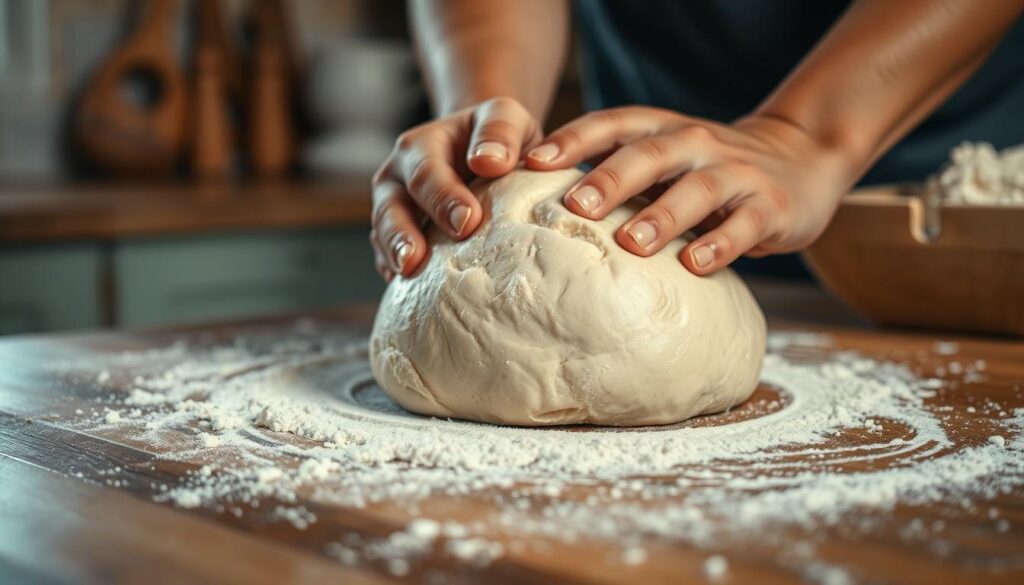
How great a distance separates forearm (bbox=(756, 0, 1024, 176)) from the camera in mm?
1146

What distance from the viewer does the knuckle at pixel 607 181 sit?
93 cm

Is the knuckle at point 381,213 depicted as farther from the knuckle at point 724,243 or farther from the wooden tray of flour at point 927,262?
the wooden tray of flour at point 927,262

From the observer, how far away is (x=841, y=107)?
1149mm

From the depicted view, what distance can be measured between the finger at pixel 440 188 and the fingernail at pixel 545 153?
7cm

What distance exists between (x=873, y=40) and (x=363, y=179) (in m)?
1.72

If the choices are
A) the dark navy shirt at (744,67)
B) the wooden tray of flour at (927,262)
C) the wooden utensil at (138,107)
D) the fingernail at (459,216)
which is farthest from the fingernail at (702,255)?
the wooden utensil at (138,107)

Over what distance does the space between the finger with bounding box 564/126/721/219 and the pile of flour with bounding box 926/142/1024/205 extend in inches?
18.0

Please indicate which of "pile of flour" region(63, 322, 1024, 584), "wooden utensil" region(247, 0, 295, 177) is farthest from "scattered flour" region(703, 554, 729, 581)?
"wooden utensil" region(247, 0, 295, 177)

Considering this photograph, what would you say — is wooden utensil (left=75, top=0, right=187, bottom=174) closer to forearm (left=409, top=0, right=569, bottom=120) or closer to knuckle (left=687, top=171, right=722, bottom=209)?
forearm (left=409, top=0, right=569, bottom=120)

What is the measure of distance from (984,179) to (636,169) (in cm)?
57

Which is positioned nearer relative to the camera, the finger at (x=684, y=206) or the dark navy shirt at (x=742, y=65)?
the finger at (x=684, y=206)

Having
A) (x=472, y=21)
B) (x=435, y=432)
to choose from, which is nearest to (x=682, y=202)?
(x=435, y=432)

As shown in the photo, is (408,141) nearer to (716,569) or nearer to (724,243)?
(724,243)

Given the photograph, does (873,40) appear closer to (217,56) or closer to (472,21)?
(472,21)
